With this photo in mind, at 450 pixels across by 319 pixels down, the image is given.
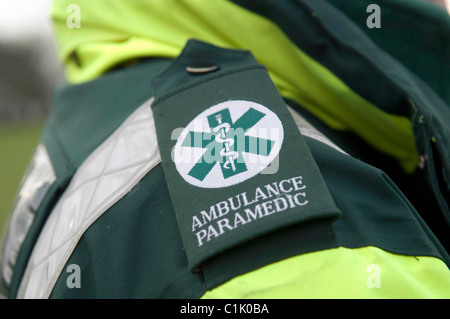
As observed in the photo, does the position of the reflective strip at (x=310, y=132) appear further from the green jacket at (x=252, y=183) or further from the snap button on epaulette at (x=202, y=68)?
the snap button on epaulette at (x=202, y=68)

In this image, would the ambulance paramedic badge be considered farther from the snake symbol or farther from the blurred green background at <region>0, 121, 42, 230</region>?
the blurred green background at <region>0, 121, 42, 230</region>

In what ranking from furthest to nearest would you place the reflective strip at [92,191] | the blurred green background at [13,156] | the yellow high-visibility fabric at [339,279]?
the blurred green background at [13,156] → the reflective strip at [92,191] → the yellow high-visibility fabric at [339,279]

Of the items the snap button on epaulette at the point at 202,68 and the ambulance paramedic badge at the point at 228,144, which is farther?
the snap button on epaulette at the point at 202,68

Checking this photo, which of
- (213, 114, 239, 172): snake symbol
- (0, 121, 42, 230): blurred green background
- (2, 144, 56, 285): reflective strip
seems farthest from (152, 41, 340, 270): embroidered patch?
(0, 121, 42, 230): blurred green background

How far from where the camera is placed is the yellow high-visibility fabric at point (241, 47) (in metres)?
0.69

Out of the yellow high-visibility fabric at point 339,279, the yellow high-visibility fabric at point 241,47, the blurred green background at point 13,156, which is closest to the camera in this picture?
the yellow high-visibility fabric at point 339,279

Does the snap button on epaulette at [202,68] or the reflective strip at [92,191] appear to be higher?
the snap button on epaulette at [202,68]

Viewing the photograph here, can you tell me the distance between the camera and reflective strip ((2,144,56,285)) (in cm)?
69

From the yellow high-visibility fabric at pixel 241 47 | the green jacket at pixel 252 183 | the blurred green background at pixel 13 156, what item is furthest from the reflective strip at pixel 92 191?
Result: the blurred green background at pixel 13 156

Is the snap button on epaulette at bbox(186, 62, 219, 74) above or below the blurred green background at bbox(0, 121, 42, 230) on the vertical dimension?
below

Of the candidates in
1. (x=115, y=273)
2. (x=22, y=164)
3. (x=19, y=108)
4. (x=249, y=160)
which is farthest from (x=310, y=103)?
(x=19, y=108)

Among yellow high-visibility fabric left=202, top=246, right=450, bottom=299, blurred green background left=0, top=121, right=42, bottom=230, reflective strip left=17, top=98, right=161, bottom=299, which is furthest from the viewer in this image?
blurred green background left=0, top=121, right=42, bottom=230

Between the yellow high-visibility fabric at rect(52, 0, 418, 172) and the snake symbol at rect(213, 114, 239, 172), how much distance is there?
6.9 inches
